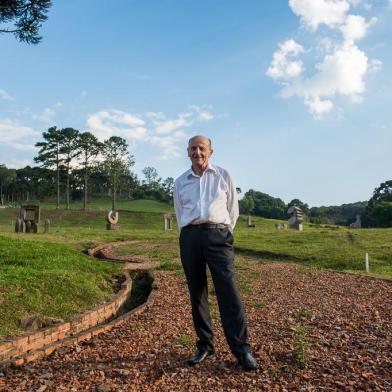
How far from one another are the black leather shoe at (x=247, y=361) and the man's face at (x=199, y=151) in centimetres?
171

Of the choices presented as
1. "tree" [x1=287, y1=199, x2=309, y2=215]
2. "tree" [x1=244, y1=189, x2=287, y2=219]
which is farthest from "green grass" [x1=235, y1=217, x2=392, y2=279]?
"tree" [x1=287, y1=199, x2=309, y2=215]

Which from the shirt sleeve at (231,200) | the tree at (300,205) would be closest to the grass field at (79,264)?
the shirt sleeve at (231,200)

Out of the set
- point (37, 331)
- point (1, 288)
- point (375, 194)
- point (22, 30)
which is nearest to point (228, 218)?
point (37, 331)

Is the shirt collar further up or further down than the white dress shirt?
further up

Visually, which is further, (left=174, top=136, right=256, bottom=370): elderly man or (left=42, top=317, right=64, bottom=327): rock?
(left=42, top=317, right=64, bottom=327): rock

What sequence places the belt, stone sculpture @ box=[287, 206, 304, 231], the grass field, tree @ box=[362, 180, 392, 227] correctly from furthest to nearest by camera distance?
tree @ box=[362, 180, 392, 227] < stone sculpture @ box=[287, 206, 304, 231] < the grass field < the belt

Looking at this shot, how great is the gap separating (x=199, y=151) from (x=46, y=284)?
3919 mm

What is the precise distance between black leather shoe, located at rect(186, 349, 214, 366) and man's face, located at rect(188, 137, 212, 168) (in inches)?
67.4

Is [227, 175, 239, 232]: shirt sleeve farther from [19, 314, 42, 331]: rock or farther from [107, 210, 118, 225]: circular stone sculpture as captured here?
[107, 210, 118, 225]: circular stone sculpture

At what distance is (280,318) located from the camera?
232 inches

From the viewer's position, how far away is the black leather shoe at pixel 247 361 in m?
3.67

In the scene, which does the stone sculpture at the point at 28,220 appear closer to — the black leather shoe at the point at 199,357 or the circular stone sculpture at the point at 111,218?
the circular stone sculpture at the point at 111,218

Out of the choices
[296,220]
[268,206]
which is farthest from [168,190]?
[296,220]

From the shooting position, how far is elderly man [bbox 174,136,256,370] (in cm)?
374
